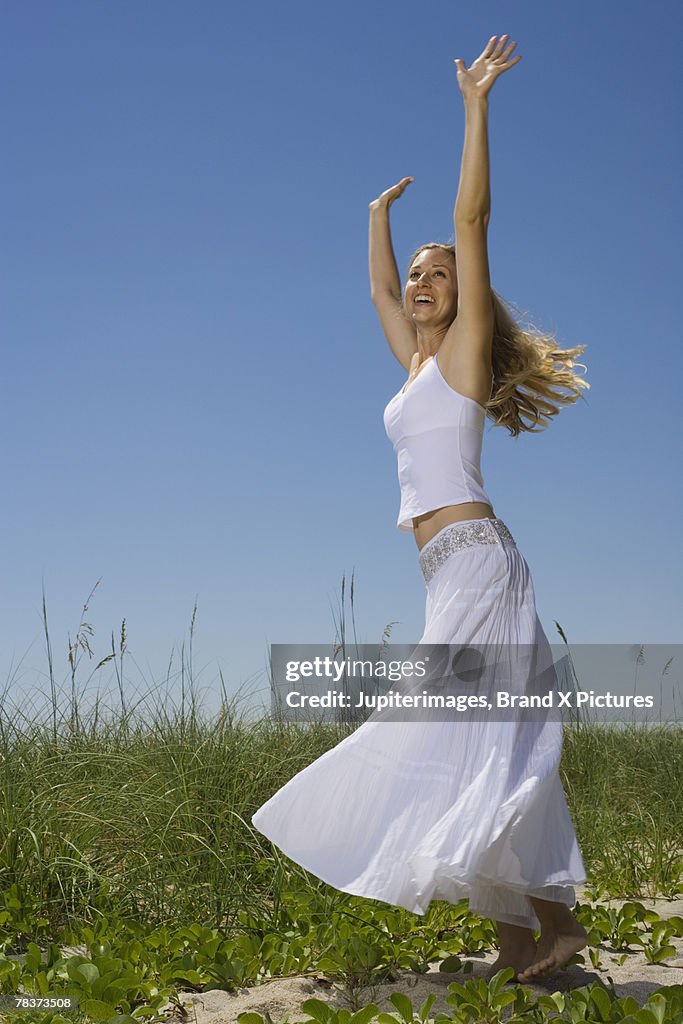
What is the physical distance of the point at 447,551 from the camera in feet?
10.4

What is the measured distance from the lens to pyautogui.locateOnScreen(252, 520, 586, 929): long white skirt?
268 centimetres

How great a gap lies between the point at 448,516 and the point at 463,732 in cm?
70

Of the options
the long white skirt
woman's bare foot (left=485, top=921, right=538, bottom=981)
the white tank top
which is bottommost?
woman's bare foot (left=485, top=921, right=538, bottom=981)

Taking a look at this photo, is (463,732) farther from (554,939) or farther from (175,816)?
(175,816)

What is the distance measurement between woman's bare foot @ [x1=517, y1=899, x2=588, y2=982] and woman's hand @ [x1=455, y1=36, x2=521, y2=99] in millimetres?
2513

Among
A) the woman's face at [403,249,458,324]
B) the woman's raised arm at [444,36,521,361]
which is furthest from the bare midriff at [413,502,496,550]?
the woman's face at [403,249,458,324]

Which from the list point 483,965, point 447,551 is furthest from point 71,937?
point 447,551

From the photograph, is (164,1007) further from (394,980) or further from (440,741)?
(440,741)

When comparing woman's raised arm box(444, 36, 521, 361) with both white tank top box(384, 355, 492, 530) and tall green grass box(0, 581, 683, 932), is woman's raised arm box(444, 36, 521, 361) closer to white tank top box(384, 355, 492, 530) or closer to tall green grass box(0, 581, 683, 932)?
white tank top box(384, 355, 492, 530)

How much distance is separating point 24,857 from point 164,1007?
3.66 ft

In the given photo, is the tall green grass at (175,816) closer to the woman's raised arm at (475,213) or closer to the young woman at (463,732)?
the young woman at (463,732)

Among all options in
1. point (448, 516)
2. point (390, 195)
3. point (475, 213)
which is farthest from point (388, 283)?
point (448, 516)

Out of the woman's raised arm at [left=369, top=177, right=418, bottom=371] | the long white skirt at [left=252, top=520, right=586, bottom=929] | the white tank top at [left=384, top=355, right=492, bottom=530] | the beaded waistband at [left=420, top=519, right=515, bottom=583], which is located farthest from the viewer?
the woman's raised arm at [left=369, top=177, right=418, bottom=371]

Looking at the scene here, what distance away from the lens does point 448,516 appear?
3227 mm
